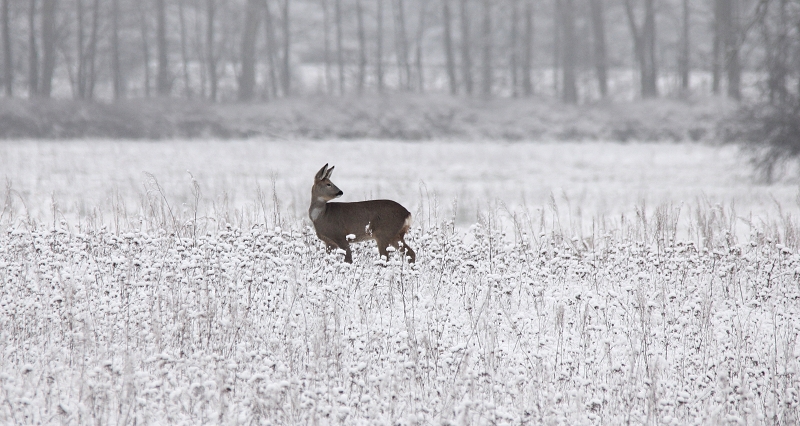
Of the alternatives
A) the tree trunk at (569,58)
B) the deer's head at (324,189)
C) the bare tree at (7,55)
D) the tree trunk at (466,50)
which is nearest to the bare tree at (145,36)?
the bare tree at (7,55)

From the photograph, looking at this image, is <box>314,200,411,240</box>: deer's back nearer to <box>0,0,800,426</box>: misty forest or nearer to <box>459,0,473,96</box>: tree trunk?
<box>0,0,800,426</box>: misty forest

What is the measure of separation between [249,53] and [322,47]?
14160mm

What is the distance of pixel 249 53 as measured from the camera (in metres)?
33.6

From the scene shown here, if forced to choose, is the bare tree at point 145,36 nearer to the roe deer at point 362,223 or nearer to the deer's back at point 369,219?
the roe deer at point 362,223

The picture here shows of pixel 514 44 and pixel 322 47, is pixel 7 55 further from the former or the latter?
pixel 514 44

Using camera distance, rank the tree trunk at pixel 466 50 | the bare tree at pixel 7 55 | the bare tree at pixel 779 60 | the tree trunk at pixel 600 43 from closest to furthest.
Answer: the bare tree at pixel 779 60 → the bare tree at pixel 7 55 → the tree trunk at pixel 600 43 → the tree trunk at pixel 466 50

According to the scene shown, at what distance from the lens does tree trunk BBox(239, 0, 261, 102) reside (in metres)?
33.2

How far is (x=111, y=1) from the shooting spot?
35.2 m

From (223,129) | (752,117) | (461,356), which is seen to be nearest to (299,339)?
(461,356)

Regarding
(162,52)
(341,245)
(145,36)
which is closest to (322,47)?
(145,36)

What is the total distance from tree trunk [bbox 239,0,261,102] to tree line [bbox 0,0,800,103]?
0.05 metres

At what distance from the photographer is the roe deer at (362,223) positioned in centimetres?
696

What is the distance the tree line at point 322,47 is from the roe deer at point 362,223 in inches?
952

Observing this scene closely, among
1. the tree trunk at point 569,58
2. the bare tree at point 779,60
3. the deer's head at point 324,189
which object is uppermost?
the tree trunk at point 569,58
